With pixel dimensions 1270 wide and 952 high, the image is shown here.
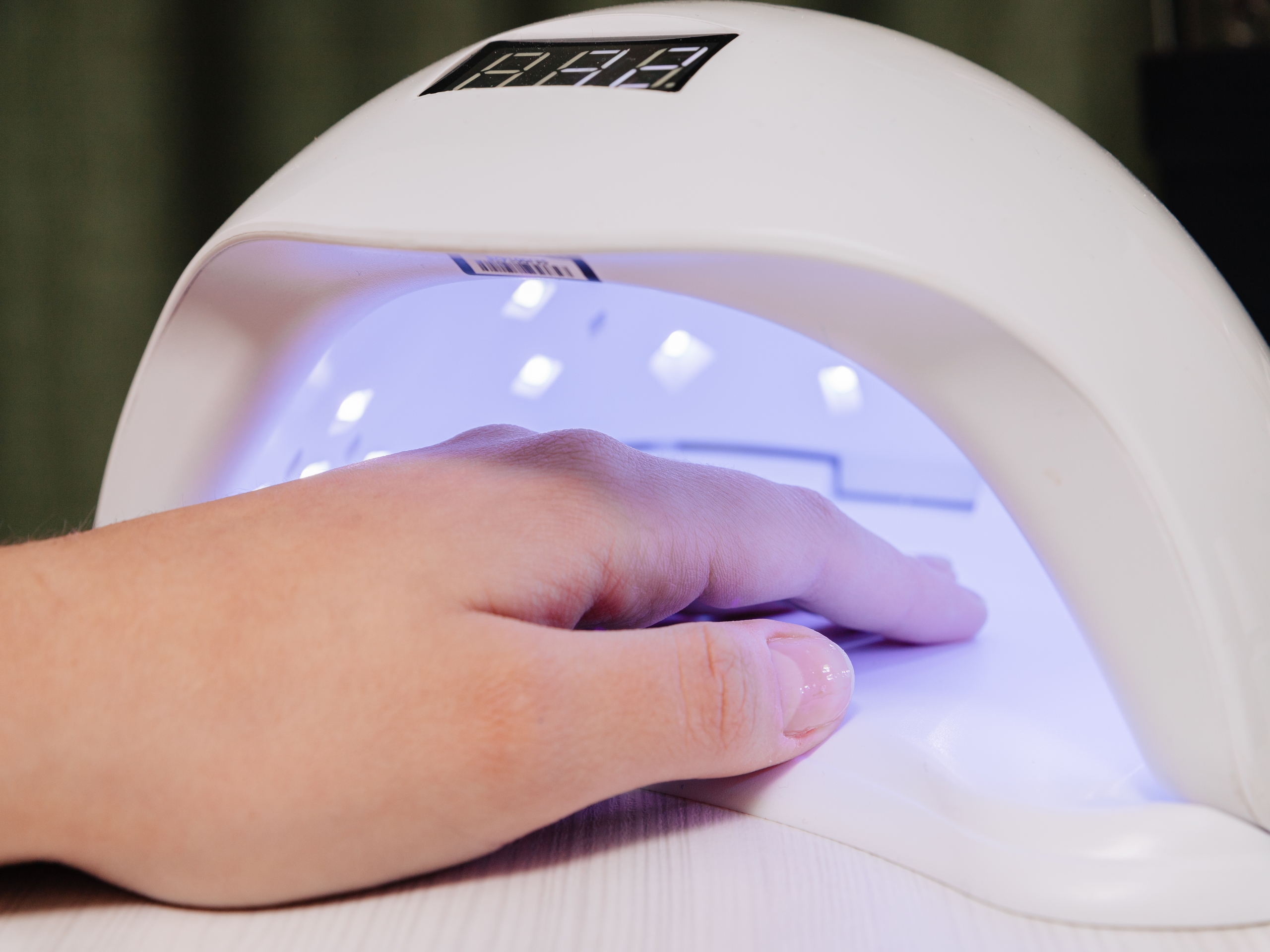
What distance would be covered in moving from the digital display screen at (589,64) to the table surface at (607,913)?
0.74 feet

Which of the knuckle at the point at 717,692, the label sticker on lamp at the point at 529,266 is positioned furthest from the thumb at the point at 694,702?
the label sticker on lamp at the point at 529,266

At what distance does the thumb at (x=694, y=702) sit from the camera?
264mm

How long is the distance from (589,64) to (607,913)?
0.26m

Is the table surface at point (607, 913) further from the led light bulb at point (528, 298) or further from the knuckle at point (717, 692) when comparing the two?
the led light bulb at point (528, 298)

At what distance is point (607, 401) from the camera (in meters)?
0.55

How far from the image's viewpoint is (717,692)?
11.0 inches

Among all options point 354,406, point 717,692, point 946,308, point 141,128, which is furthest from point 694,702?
point 141,128

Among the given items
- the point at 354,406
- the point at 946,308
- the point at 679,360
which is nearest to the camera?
the point at 946,308

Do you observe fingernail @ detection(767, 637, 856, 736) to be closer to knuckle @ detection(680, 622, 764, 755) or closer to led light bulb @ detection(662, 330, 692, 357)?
knuckle @ detection(680, 622, 764, 755)

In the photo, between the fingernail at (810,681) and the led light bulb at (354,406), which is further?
the led light bulb at (354,406)

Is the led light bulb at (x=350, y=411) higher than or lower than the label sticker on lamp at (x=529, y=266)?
lower

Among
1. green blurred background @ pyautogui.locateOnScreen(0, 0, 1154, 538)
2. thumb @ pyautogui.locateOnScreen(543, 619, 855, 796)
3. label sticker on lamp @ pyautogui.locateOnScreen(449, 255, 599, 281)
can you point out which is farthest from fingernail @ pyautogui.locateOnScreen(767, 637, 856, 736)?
green blurred background @ pyautogui.locateOnScreen(0, 0, 1154, 538)

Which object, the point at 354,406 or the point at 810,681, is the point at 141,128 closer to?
the point at 354,406

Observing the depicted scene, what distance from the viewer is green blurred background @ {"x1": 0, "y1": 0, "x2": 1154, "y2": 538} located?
96 cm
